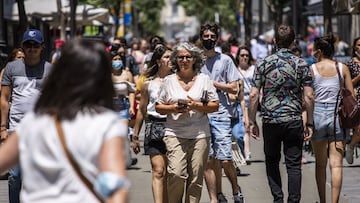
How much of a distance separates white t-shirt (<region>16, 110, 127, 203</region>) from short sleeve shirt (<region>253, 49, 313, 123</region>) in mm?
4905

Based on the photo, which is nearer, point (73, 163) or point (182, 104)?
point (73, 163)

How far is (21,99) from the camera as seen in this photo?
8922 millimetres

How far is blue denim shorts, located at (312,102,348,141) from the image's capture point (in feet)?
32.5

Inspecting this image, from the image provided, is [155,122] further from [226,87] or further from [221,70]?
[221,70]

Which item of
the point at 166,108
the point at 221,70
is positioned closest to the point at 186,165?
the point at 166,108

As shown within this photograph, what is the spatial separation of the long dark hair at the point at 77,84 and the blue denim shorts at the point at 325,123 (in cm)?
559

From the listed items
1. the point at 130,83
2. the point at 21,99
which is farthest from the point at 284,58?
the point at 130,83

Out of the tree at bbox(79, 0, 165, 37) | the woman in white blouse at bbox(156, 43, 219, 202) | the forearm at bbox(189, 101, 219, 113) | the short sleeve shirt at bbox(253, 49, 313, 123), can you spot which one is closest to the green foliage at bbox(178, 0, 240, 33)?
the tree at bbox(79, 0, 165, 37)

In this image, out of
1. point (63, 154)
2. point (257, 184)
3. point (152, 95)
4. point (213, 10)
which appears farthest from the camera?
Result: point (213, 10)

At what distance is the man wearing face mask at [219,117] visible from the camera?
1014cm

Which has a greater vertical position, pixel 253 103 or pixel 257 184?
pixel 253 103

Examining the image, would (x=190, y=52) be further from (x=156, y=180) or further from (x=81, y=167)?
(x=81, y=167)

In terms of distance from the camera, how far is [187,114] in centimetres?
895

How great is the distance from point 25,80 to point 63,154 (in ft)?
15.0
